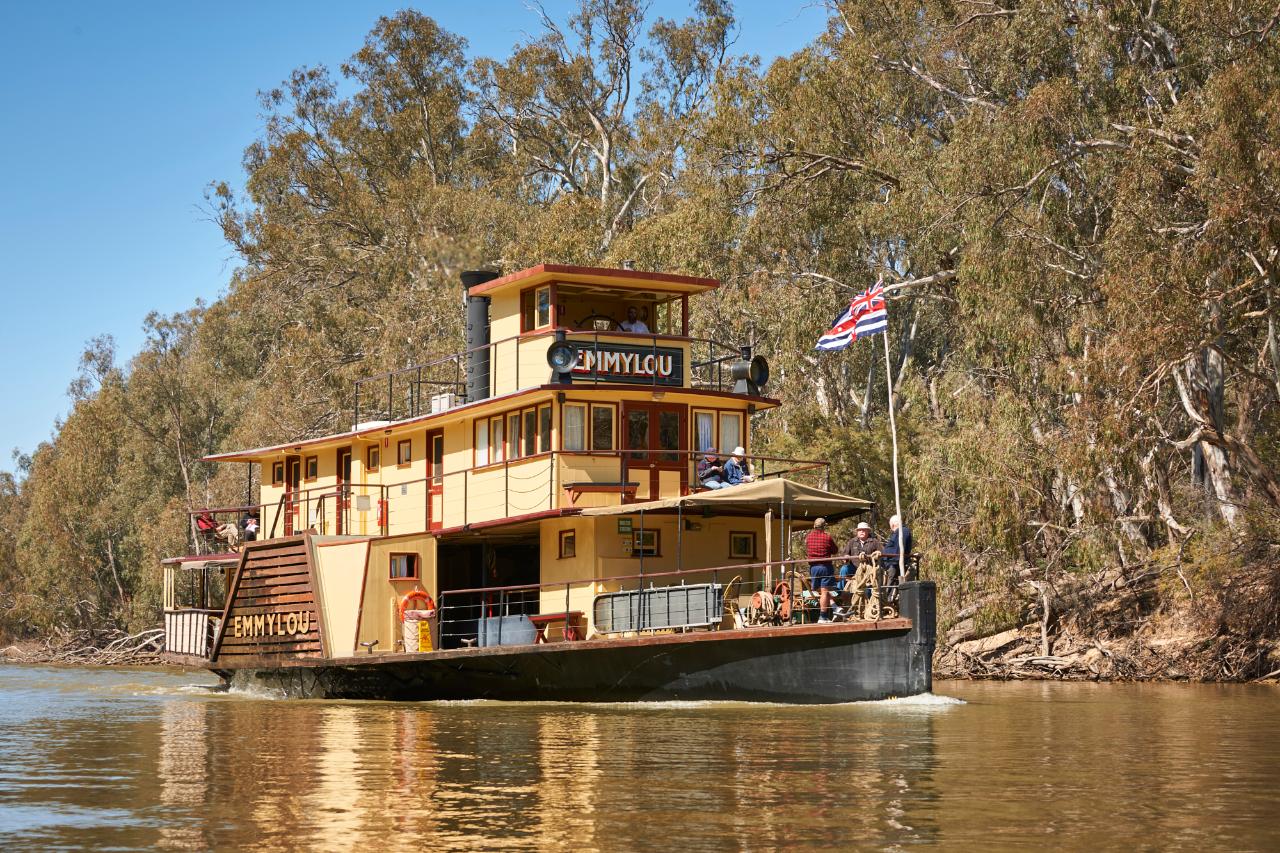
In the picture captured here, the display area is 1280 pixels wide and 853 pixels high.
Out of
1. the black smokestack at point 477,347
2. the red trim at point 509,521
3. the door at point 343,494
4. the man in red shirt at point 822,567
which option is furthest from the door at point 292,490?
the man in red shirt at point 822,567

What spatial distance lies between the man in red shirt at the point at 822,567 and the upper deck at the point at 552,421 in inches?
77.5

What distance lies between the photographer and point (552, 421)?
867 inches

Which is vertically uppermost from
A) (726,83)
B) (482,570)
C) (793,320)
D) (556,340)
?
(726,83)

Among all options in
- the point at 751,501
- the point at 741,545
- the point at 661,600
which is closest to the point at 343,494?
the point at 741,545

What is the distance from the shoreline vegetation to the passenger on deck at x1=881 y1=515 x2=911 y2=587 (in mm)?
6745

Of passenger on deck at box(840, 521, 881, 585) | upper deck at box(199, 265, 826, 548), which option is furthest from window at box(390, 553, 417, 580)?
passenger on deck at box(840, 521, 881, 585)

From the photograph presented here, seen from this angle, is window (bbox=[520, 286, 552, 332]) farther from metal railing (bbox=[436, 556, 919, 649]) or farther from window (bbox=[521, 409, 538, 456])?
metal railing (bbox=[436, 556, 919, 649])

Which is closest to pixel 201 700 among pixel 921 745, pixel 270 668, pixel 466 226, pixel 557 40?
pixel 270 668

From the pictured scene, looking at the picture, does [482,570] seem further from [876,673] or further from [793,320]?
[793,320]

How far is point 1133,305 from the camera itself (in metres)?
24.3

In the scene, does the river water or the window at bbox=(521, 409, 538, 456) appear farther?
the window at bbox=(521, 409, 538, 456)

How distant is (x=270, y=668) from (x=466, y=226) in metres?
26.5

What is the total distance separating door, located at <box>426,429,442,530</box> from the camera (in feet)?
79.2

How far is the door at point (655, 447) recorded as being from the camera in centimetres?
2238
